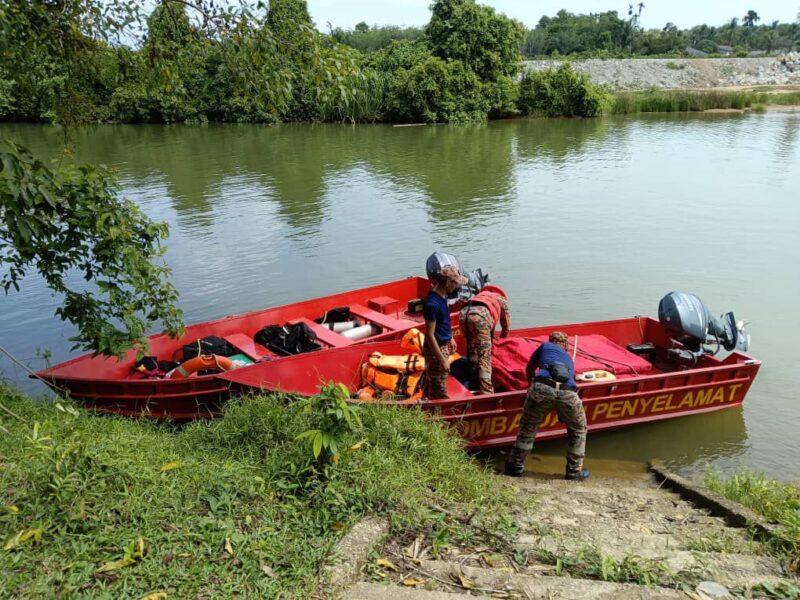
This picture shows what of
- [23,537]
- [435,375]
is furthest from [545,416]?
[23,537]

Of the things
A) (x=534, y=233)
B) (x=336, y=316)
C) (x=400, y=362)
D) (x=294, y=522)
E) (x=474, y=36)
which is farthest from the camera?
(x=474, y=36)

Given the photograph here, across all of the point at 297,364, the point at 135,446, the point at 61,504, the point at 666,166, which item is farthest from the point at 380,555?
the point at 666,166

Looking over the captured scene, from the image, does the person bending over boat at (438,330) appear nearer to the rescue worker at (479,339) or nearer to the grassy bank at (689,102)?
the rescue worker at (479,339)

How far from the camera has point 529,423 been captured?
22.4 feet

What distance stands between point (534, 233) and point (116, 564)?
15500 millimetres

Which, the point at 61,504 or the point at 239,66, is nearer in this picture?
the point at 61,504

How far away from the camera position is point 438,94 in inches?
1757

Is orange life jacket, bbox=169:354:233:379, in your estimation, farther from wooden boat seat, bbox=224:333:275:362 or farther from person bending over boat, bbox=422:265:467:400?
person bending over boat, bbox=422:265:467:400

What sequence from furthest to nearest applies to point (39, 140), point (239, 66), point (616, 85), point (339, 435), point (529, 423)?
point (616, 85)
point (39, 140)
point (529, 423)
point (239, 66)
point (339, 435)

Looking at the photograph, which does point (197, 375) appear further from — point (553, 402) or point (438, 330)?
point (553, 402)

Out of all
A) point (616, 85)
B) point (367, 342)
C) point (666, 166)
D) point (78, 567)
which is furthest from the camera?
point (616, 85)

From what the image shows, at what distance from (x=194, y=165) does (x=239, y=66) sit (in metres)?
24.4

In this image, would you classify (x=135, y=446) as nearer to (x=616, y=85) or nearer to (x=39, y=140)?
(x=39, y=140)

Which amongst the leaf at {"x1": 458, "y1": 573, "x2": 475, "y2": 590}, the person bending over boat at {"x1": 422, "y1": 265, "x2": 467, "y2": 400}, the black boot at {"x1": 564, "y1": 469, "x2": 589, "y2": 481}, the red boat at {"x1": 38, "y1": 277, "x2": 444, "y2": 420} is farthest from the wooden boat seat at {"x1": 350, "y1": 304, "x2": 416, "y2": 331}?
the leaf at {"x1": 458, "y1": 573, "x2": 475, "y2": 590}
